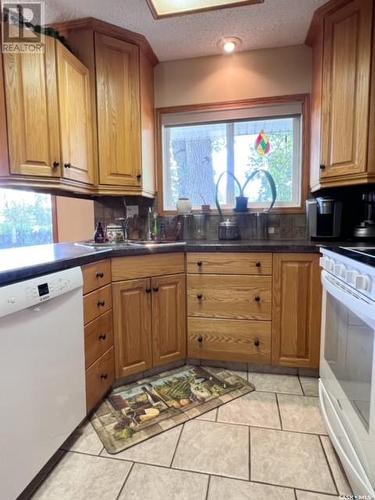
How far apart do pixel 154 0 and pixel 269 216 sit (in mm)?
1657

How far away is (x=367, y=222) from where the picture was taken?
1.98 metres

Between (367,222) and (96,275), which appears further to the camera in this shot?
(367,222)

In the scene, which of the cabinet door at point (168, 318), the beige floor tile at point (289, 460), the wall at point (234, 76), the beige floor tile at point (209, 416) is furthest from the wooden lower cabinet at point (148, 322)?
the wall at point (234, 76)

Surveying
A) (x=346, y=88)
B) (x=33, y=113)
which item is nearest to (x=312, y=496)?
(x=346, y=88)

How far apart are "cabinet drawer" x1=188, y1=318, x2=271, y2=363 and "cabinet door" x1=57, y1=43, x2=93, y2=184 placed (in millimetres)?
1311

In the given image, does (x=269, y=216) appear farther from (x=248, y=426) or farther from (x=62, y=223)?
(x=62, y=223)

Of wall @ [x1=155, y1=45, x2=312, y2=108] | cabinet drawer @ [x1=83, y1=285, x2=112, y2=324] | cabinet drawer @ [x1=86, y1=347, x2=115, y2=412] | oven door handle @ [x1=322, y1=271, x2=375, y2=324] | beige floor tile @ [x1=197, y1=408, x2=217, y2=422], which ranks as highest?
wall @ [x1=155, y1=45, x2=312, y2=108]

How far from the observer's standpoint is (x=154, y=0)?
1.69m

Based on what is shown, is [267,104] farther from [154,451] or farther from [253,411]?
[154,451]

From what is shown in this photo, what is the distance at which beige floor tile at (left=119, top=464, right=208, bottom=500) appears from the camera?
1112 mm

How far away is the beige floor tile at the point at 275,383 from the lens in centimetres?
183

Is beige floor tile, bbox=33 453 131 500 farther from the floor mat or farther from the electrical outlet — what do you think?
the electrical outlet

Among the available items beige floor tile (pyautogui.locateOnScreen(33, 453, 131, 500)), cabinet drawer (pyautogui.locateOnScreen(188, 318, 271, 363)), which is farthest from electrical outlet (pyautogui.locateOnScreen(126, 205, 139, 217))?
beige floor tile (pyautogui.locateOnScreen(33, 453, 131, 500))

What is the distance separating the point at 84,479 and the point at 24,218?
214 centimetres
